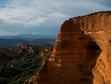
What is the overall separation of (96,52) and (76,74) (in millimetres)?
3995

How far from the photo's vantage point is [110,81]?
10164 mm

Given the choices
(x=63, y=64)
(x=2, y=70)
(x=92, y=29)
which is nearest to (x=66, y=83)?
(x=63, y=64)

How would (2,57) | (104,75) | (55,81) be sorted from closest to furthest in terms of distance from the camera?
(104,75), (55,81), (2,57)

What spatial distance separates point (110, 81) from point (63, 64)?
245 inches

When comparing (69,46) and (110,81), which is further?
(69,46)

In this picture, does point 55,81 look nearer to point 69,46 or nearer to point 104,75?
point 69,46

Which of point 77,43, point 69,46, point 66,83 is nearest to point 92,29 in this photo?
point 77,43

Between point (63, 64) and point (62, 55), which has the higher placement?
point (62, 55)

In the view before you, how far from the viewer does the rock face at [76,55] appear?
13.5 meters

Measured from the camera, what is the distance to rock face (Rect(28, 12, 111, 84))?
531 inches

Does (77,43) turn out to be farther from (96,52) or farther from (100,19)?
(100,19)

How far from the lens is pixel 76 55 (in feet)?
48.3

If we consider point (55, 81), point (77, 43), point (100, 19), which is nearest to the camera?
point (100, 19)

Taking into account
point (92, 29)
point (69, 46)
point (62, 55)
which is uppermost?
point (92, 29)
